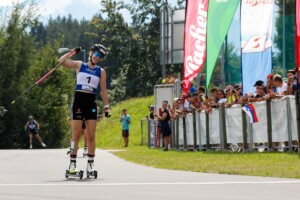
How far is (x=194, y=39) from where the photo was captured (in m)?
26.6

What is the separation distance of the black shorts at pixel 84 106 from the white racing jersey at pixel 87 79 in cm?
9

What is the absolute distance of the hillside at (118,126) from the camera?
179 ft

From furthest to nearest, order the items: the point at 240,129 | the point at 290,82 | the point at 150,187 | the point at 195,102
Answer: the point at 195,102, the point at 240,129, the point at 290,82, the point at 150,187

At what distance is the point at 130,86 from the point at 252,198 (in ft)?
274

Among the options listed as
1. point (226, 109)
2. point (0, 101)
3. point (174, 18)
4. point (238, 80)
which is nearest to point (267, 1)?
point (226, 109)

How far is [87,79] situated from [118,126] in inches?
1927

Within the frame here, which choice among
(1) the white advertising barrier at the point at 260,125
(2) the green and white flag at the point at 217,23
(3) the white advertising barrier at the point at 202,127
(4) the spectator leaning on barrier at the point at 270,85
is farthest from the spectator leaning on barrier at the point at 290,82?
(3) the white advertising barrier at the point at 202,127

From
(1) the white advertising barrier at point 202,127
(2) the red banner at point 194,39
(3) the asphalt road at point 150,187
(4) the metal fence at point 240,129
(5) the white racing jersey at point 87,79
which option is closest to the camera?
(3) the asphalt road at point 150,187

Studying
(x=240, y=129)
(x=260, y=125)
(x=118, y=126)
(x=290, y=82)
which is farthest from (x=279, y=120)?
(x=118, y=126)

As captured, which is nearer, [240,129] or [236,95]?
[240,129]

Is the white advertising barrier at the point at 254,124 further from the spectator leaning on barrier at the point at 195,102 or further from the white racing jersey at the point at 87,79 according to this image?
the white racing jersey at the point at 87,79

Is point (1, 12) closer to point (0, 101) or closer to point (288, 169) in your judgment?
point (0, 101)

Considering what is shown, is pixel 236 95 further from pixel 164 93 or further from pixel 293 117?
pixel 164 93

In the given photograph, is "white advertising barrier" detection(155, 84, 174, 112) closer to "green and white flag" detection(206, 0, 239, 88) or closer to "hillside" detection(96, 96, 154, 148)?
"hillside" detection(96, 96, 154, 148)
